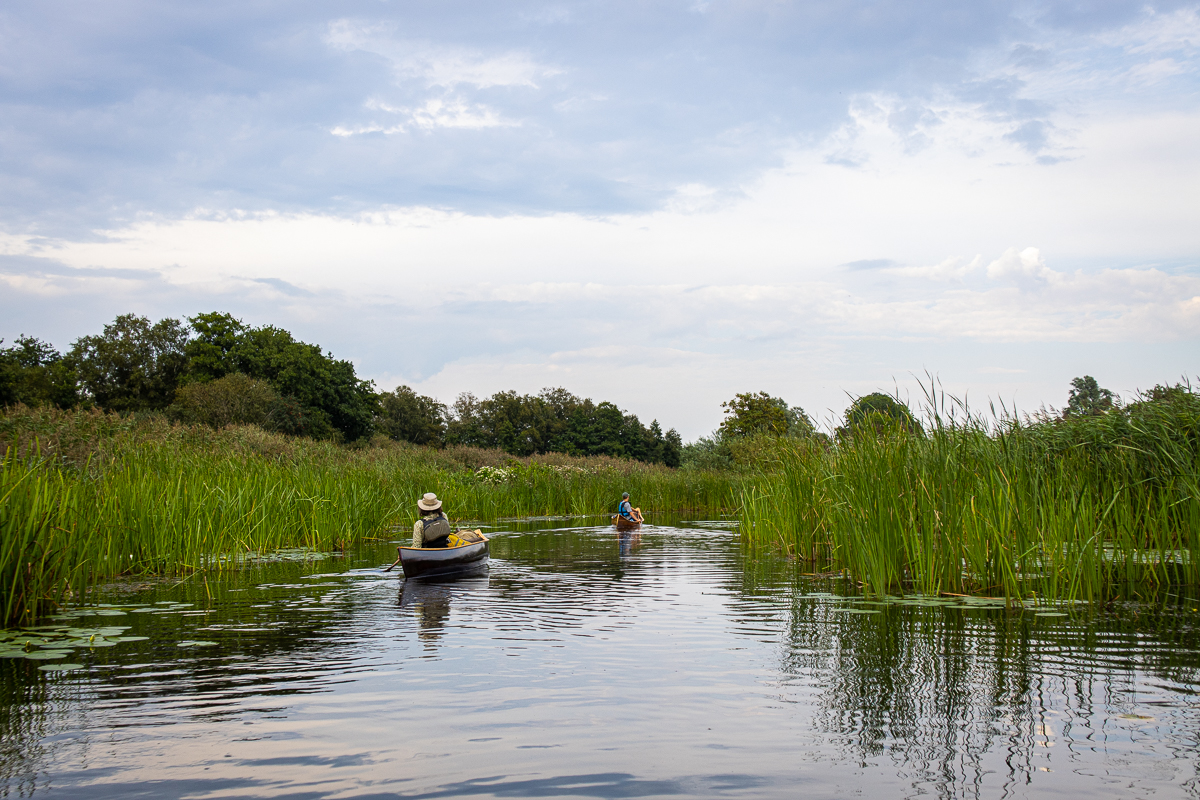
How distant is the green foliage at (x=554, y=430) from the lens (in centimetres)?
8175

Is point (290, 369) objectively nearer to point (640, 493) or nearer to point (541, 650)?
point (640, 493)

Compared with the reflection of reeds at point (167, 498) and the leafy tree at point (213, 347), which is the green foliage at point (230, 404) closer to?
the leafy tree at point (213, 347)

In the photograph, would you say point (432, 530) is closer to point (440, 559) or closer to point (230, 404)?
point (440, 559)

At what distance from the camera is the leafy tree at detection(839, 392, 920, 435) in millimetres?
11438

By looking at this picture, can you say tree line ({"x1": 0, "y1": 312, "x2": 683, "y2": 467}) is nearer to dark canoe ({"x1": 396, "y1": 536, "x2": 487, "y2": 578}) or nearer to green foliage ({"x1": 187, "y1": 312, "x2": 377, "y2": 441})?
green foliage ({"x1": 187, "y1": 312, "x2": 377, "y2": 441})

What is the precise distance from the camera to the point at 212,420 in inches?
1832

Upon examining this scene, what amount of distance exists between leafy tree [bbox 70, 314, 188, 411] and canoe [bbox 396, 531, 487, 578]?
5125 centimetres

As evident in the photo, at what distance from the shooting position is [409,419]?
84.2 metres

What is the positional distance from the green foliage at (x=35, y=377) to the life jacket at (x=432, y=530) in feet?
140

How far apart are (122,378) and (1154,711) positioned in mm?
66216

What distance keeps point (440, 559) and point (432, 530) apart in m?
0.86

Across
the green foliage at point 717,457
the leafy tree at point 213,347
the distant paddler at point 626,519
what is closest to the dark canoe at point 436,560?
the distant paddler at point 626,519

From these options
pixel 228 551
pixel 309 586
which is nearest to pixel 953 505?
pixel 309 586

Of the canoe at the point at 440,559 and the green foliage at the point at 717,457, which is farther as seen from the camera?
the green foliage at the point at 717,457
